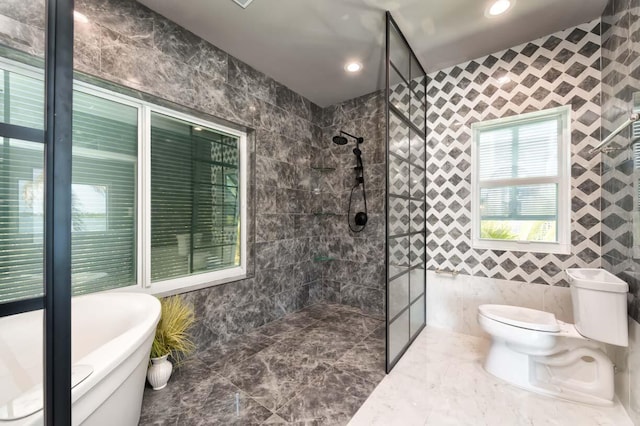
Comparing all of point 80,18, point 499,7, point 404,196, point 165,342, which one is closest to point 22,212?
point 165,342

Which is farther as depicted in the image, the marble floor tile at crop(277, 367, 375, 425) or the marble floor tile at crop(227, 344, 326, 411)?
the marble floor tile at crop(227, 344, 326, 411)

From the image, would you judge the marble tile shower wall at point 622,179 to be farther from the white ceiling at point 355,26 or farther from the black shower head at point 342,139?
the black shower head at point 342,139

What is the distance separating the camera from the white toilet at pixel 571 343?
64.8 inches

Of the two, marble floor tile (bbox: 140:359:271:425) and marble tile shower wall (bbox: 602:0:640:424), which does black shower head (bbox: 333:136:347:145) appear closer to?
marble tile shower wall (bbox: 602:0:640:424)

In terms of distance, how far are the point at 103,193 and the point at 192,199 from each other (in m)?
0.65

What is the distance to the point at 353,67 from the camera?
9.16 ft

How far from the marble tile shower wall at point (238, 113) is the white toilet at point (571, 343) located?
2.07m

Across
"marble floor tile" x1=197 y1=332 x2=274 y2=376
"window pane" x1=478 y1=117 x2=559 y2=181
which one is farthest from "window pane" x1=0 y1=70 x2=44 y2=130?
"window pane" x1=478 y1=117 x2=559 y2=181

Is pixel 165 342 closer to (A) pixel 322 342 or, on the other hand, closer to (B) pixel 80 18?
(A) pixel 322 342

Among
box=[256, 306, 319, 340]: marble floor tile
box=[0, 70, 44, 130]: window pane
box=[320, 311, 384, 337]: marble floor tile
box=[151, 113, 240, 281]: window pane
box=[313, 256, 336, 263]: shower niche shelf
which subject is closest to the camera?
box=[0, 70, 44, 130]: window pane

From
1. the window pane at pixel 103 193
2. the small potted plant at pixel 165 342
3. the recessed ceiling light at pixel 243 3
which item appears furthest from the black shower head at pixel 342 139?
the small potted plant at pixel 165 342

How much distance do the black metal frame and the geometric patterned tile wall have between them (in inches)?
113

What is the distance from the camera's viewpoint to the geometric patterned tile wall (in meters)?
2.15

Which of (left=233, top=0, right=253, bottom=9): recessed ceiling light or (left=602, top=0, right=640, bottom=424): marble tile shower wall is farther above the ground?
(left=233, top=0, right=253, bottom=9): recessed ceiling light
